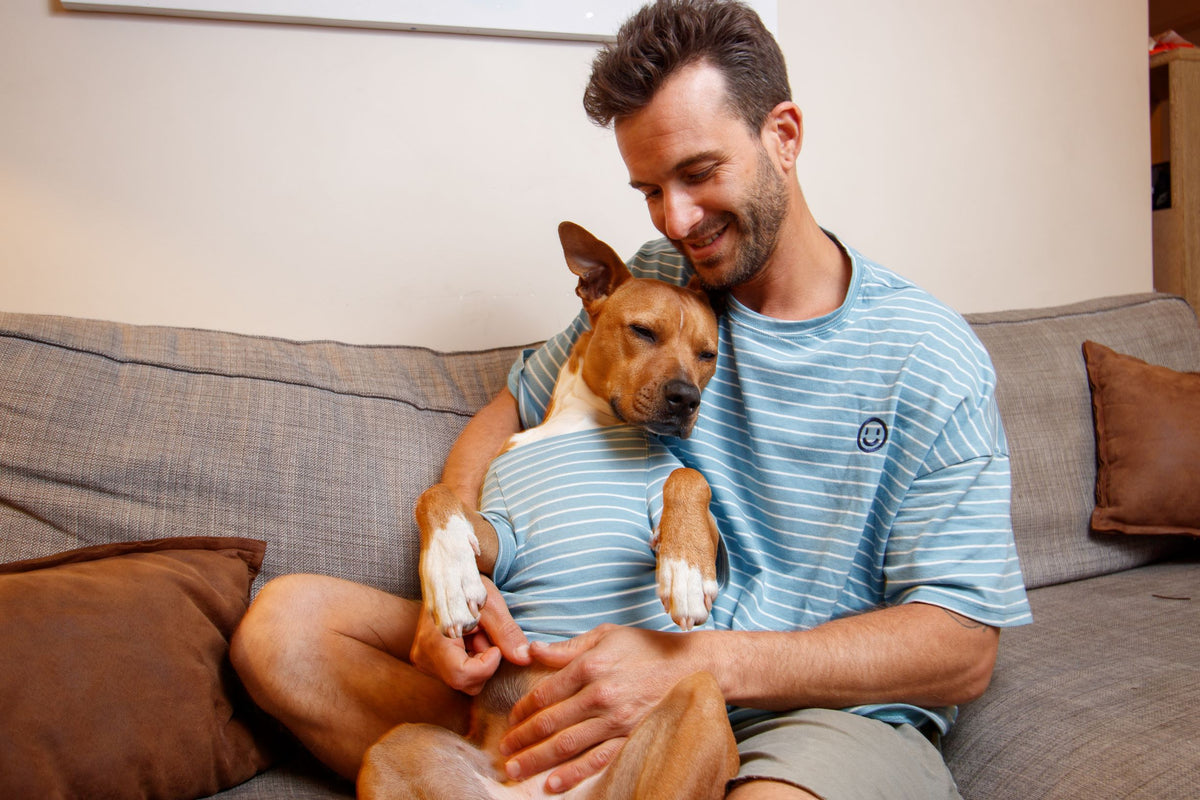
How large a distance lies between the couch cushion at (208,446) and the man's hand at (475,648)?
0.40 metres

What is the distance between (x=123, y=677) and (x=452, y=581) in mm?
547

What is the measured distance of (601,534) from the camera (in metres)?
1.53

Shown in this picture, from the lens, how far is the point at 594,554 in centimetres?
152

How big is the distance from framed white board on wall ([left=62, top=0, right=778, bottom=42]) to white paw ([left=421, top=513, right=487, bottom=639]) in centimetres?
163

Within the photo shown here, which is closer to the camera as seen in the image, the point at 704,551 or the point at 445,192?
the point at 704,551

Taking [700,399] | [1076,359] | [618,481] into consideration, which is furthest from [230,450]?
[1076,359]

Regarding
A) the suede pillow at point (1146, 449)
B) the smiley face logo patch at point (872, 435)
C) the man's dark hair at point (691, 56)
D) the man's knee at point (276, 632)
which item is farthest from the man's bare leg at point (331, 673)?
the suede pillow at point (1146, 449)

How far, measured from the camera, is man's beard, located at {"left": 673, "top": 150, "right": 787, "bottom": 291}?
5.60 feet

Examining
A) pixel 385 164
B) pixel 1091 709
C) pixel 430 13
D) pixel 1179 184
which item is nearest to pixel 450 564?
pixel 1091 709

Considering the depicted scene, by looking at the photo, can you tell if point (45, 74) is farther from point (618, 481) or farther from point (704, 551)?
point (704, 551)

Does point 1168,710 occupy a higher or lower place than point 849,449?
lower

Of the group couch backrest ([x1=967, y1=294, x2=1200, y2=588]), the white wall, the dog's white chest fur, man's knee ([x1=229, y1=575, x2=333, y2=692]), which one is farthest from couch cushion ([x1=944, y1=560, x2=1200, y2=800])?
the white wall

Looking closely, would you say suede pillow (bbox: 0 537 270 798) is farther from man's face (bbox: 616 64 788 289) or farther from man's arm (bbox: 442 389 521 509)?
man's face (bbox: 616 64 788 289)

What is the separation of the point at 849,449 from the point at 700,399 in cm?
30
